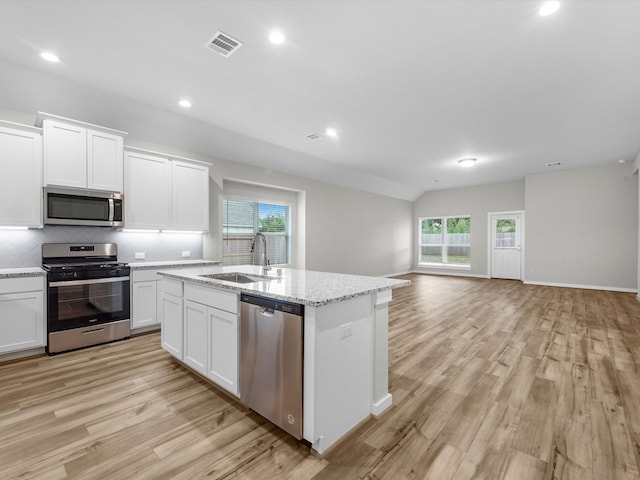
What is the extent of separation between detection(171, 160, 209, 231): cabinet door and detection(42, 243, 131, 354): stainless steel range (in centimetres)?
103

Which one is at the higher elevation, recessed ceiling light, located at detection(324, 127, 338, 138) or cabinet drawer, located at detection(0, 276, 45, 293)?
recessed ceiling light, located at detection(324, 127, 338, 138)

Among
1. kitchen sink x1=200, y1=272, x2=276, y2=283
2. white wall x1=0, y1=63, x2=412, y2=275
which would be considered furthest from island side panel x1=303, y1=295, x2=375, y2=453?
white wall x1=0, y1=63, x2=412, y2=275

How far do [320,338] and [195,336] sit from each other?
1.39 metres

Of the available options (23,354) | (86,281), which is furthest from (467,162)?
(23,354)

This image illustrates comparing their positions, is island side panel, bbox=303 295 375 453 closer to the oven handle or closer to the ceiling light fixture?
the oven handle

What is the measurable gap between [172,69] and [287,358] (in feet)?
9.68

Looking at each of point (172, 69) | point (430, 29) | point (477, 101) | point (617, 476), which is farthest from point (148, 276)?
point (477, 101)

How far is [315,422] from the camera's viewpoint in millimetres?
1649

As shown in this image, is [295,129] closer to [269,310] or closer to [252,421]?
[269,310]

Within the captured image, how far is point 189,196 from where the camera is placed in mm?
4461

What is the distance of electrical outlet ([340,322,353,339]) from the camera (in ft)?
5.89

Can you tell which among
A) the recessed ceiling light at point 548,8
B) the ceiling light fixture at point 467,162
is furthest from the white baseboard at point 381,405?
the ceiling light fixture at point 467,162

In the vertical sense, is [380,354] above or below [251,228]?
below

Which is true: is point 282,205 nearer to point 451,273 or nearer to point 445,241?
point 445,241
